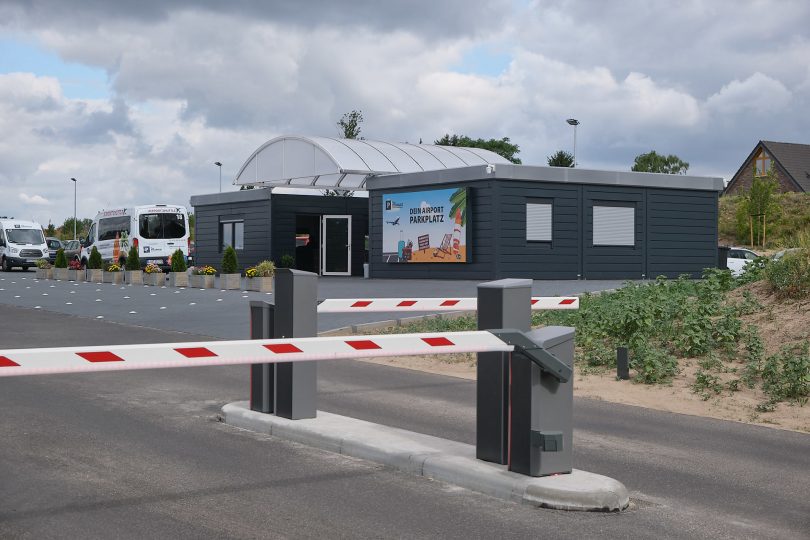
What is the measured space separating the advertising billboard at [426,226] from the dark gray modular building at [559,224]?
65mm

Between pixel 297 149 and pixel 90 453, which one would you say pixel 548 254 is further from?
pixel 90 453

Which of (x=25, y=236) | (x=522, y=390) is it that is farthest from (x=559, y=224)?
(x=25, y=236)

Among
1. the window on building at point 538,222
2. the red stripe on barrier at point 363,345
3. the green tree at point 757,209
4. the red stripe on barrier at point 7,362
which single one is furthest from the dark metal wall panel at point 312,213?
the red stripe on barrier at point 7,362

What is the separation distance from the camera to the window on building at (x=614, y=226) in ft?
102

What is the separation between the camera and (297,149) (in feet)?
119

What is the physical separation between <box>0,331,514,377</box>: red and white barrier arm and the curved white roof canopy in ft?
91.8

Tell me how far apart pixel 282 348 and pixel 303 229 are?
33.6m

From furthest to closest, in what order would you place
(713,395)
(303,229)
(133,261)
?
1. (303,229)
2. (133,261)
3. (713,395)

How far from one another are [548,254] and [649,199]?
462 cm

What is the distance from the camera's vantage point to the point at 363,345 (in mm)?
5664

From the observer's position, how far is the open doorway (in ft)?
127

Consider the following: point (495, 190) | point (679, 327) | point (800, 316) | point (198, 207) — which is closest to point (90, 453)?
point (679, 327)

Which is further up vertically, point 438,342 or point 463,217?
point 463,217

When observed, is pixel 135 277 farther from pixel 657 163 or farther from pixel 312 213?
pixel 657 163
